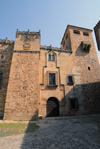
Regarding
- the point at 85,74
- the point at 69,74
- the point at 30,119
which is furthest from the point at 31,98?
the point at 85,74

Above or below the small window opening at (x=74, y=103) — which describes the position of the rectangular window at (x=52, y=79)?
above

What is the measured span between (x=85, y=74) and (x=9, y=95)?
36.3 ft

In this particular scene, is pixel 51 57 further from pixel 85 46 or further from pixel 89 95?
pixel 89 95

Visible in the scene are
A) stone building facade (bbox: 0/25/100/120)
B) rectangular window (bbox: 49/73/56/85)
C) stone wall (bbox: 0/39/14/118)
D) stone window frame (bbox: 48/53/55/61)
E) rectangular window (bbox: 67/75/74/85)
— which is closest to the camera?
stone building facade (bbox: 0/25/100/120)

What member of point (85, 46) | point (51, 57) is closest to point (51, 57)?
point (51, 57)

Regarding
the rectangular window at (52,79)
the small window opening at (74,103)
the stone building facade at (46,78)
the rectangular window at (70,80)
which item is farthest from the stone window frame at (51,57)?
the small window opening at (74,103)

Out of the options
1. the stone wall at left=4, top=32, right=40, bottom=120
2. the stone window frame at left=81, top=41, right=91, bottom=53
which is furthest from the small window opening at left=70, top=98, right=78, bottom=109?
the stone window frame at left=81, top=41, right=91, bottom=53

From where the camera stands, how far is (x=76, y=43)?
14969 mm

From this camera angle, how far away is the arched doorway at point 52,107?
34.5 ft

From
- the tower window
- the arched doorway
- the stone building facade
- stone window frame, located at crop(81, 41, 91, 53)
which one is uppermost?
stone window frame, located at crop(81, 41, 91, 53)

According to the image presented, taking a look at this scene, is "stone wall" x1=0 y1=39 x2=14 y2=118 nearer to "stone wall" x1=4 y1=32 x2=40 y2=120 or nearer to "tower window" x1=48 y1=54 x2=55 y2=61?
"stone wall" x1=4 y1=32 x2=40 y2=120

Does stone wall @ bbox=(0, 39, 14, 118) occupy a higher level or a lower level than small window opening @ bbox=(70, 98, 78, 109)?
higher

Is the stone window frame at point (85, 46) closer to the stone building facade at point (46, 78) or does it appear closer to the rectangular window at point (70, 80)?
the stone building facade at point (46, 78)

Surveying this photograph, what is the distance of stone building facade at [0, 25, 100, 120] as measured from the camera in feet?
27.5
